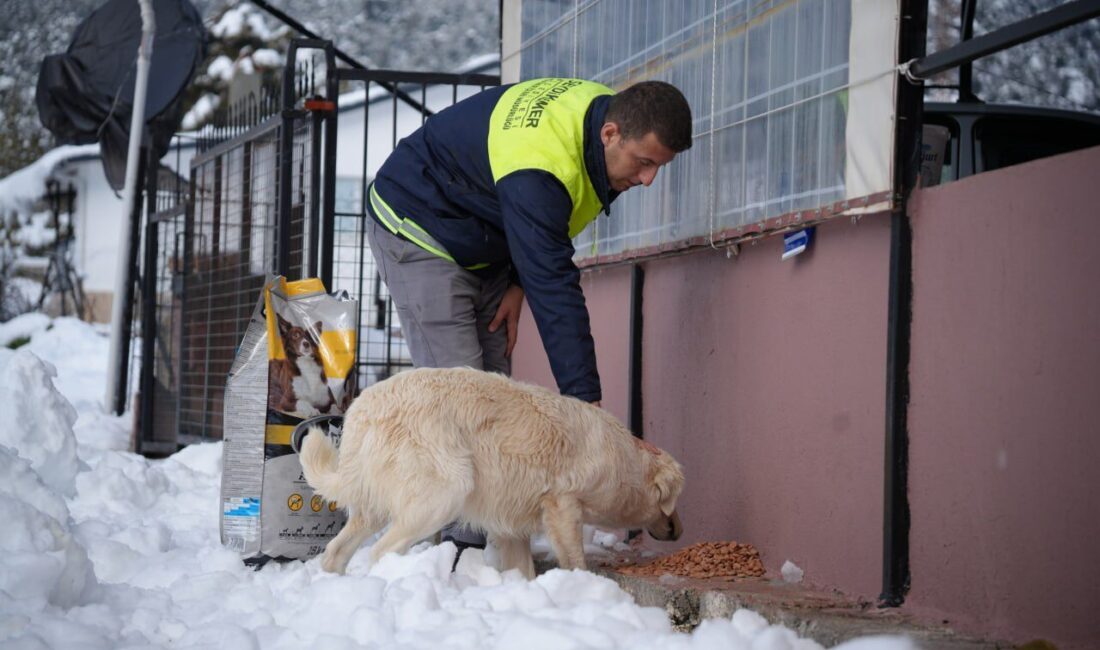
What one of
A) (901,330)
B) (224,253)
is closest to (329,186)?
(224,253)

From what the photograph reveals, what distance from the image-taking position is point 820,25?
4.00 m

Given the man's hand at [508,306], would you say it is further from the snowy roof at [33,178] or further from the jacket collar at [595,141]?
the snowy roof at [33,178]

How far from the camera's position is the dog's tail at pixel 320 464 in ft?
13.4

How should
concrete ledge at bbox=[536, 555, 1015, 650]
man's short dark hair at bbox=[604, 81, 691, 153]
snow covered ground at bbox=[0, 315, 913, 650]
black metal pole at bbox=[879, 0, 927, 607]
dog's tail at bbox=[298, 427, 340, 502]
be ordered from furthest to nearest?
dog's tail at bbox=[298, 427, 340, 502], man's short dark hair at bbox=[604, 81, 691, 153], black metal pole at bbox=[879, 0, 927, 607], concrete ledge at bbox=[536, 555, 1015, 650], snow covered ground at bbox=[0, 315, 913, 650]

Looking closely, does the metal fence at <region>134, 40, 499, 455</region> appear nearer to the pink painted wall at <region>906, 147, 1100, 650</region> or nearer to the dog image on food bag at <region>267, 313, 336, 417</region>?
the dog image on food bag at <region>267, 313, 336, 417</region>

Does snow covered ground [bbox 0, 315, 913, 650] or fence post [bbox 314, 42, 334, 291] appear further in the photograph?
fence post [bbox 314, 42, 334, 291]

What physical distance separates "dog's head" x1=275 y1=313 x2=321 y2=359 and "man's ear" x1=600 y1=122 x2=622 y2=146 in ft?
5.16

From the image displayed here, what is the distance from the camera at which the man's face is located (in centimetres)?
404

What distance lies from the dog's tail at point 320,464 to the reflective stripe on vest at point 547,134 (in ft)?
3.78

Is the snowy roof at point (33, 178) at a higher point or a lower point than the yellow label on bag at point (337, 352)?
higher

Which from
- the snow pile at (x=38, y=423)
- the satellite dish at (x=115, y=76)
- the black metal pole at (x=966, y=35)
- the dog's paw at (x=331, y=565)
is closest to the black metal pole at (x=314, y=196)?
the snow pile at (x=38, y=423)

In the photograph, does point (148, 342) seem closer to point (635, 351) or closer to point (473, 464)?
point (635, 351)

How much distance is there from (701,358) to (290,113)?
3492mm

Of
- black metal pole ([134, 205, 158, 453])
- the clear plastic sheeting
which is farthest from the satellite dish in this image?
the clear plastic sheeting
